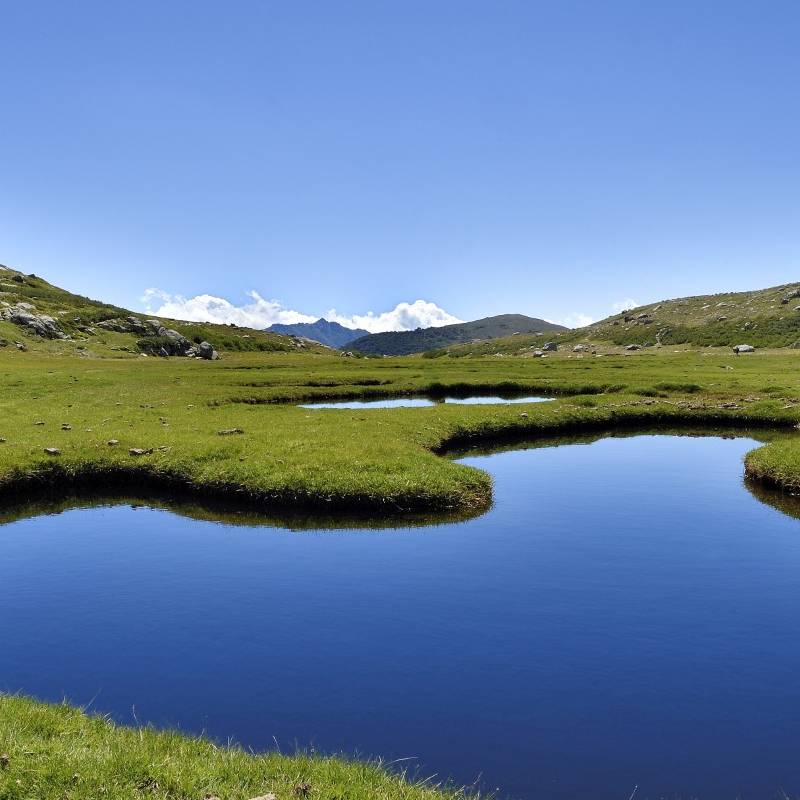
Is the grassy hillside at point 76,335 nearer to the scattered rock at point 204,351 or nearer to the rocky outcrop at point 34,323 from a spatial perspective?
the rocky outcrop at point 34,323

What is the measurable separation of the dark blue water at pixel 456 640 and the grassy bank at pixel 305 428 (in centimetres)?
333

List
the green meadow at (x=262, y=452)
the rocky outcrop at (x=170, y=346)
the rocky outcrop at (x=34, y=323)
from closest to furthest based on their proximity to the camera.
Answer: the green meadow at (x=262, y=452) → the rocky outcrop at (x=34, y=323) → the rocky outcrop at (x=170, y=346)

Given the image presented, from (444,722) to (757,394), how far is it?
55.1m

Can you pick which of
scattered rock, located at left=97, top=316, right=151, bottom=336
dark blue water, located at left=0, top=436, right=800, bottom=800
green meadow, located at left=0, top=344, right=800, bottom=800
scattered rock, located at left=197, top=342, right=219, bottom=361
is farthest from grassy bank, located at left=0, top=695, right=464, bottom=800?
scattered rock, located at left=97, top=316, right=151, bottom=336

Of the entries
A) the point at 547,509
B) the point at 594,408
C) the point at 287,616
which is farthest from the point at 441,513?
the point at 594,408

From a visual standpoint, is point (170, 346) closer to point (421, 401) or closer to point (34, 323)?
point (34, 323)

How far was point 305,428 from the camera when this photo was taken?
38031 mm

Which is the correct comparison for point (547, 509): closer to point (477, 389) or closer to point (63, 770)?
point (63, 770)

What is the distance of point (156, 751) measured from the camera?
9609mm

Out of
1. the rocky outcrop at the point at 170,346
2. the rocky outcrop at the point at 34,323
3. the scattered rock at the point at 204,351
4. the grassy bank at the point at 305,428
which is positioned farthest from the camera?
the scattered rock at the point at 204,351

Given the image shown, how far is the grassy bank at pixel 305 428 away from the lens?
88.0 ft

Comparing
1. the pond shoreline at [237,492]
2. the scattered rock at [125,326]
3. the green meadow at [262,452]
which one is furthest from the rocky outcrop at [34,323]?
the pond shoreline at [237,492]

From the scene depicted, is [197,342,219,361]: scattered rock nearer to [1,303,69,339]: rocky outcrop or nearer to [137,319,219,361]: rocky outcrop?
[137,319,219,361]: rocky outcrop

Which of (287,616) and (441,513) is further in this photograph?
(441,513)
